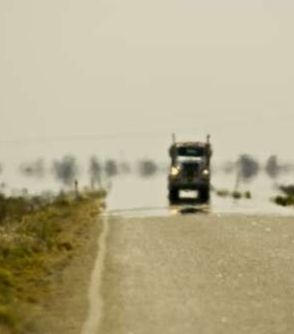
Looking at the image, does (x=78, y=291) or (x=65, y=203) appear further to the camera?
(x=65, y=203)

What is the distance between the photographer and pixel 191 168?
64.2 meters

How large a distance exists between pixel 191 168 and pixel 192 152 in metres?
1.26

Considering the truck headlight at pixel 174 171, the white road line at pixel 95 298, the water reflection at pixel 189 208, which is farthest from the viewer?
the truck headlight at pixel 174 171

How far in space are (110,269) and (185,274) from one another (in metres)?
1.98

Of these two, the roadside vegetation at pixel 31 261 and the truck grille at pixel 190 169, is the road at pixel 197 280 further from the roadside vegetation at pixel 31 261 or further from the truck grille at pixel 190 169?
the truck grille at pixel 190 169

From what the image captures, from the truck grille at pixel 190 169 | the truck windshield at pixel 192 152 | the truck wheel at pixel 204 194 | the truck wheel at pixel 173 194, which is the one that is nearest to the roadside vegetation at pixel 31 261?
the truck grille at pixel 190 169

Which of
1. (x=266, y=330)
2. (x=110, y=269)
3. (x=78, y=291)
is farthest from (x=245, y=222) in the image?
(x=266, y=330)

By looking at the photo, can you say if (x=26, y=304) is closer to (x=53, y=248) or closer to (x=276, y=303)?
(x=276, y=303)

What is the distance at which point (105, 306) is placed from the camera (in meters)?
16.3

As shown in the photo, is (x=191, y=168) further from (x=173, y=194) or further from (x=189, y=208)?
(x=189, y=208)

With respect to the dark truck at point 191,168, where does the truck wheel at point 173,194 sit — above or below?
below

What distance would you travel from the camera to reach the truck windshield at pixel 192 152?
213 ft

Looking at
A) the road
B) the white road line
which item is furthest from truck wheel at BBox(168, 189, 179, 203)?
the white road line

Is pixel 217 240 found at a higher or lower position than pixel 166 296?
lower
